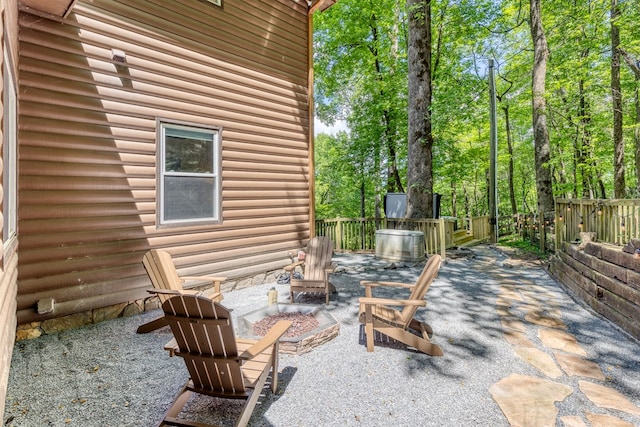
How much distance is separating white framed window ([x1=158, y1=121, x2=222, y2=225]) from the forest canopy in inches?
255

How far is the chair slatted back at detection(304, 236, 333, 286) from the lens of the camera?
4.80 m

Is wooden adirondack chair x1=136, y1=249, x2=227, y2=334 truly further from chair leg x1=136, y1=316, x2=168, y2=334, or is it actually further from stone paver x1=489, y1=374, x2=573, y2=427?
stone paver x1=489, y1=374, x2=573, y2=427

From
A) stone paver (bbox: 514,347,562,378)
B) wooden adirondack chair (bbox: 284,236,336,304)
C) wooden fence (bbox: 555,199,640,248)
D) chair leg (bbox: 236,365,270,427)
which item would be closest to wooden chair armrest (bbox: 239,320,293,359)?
chair leg (bbox: 236,365,270,427)

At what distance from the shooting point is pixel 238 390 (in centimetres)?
206

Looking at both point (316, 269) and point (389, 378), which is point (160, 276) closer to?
point (316, 269)

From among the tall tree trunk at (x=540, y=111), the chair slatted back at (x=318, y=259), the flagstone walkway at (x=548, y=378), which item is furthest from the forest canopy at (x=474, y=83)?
the flagstone walkway at (x=548, y=378)

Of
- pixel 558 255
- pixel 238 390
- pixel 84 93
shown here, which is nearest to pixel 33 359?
pixel 238 390

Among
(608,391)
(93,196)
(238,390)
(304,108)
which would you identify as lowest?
(608,391)

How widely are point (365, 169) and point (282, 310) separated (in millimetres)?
11523

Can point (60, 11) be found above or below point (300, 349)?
above

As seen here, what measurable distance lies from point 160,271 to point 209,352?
6.59ft

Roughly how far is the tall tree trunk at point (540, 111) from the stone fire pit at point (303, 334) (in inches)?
335

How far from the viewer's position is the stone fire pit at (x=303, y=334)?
301 cm

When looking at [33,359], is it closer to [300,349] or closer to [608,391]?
[300,349]
